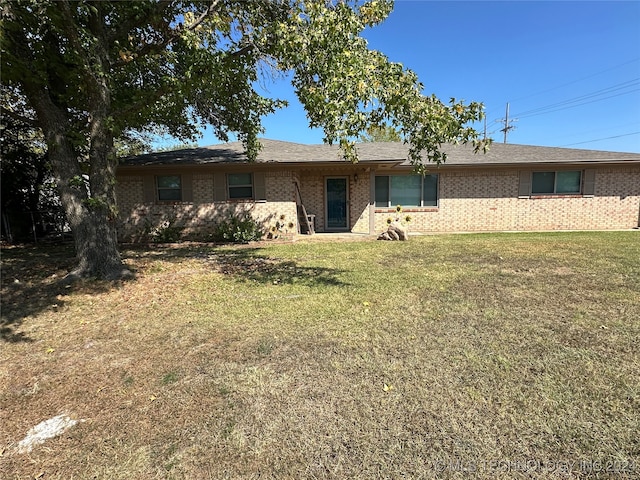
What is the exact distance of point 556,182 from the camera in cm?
1302

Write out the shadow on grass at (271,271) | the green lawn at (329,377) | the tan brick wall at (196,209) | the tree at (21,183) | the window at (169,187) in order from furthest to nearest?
the window at (169,187)
the tan brick wall at (196,209)
the tree at (21,183)
the shadow on grass at (271,271)
the green lawn at (329,377)

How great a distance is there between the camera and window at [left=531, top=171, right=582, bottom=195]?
12969 millimetres

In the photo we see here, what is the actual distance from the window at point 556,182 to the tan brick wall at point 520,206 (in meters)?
0.28

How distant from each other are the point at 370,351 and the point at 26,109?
447 inches

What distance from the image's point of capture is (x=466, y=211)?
1321cm

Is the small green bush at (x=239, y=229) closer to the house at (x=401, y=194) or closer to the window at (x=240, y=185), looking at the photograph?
the house at (x=401, y=194)

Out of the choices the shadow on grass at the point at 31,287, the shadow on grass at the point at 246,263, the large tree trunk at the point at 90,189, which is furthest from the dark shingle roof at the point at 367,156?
the large tree trunk at the point at 90,189

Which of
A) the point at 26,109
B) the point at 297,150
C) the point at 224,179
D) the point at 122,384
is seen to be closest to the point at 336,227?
the point at 297,150

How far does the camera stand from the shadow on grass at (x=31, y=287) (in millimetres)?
4453

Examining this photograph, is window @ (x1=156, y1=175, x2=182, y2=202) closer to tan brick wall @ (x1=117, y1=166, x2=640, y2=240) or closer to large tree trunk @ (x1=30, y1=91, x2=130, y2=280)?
tan brick wall @ (x1=117, y1=166, x2=640, y2=240)

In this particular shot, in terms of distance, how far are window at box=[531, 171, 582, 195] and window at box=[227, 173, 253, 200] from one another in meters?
10.5

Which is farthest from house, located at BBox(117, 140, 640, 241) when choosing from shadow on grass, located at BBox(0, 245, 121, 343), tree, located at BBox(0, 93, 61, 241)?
shadow on grass, located at BBox(0, 245, 121, 343)

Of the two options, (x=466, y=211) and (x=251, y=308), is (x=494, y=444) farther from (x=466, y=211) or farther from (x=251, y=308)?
(x=466, y=211)

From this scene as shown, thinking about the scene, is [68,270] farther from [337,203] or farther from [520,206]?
[520,206]
